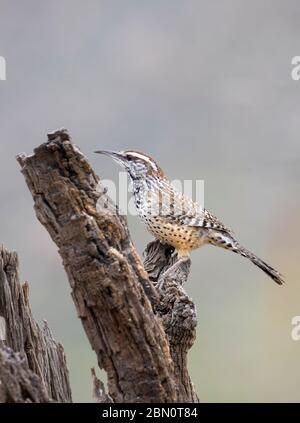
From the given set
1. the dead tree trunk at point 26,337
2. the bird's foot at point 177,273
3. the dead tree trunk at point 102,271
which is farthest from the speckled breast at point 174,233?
the dead tree trunk at point 102,271

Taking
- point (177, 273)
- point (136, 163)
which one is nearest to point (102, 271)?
point (177, 273)

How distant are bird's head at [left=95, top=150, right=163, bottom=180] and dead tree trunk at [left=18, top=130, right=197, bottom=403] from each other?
2.04m

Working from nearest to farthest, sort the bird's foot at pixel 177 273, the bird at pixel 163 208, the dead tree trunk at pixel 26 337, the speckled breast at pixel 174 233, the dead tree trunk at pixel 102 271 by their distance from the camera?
the dead tree trunk at pixel 102 271 → the dead tree trunk at pixel 26 337 → the bird's foot at pixel 177 273 → the speckled breast at pixel 174 233 → the bird at pixel 163 208

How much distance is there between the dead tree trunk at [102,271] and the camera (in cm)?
356

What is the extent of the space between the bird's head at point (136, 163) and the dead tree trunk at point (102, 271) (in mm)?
2039

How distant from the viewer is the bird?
580cm

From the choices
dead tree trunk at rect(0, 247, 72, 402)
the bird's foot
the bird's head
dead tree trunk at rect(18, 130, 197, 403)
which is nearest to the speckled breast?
the bird's head

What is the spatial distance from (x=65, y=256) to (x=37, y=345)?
2.66ft

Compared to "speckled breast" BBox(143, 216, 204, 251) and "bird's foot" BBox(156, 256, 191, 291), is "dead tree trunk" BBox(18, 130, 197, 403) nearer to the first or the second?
"bird's foot" BBox(156, 256, 191, 291)

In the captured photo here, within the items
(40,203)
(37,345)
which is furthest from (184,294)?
(40,203)

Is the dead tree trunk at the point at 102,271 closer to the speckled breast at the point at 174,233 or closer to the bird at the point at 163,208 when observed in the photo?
the speckled breast at the point at 174,233

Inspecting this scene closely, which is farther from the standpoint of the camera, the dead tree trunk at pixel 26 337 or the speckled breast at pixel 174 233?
the speckled breast at pixel 174 233

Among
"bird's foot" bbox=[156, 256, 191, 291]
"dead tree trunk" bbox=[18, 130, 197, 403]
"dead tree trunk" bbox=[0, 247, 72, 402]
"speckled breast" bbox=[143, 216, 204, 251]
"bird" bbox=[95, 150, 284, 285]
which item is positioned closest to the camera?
"dead tree trunk" bbox=[18, 130, 197, 403]
